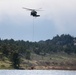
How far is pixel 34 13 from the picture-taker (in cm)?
15700
